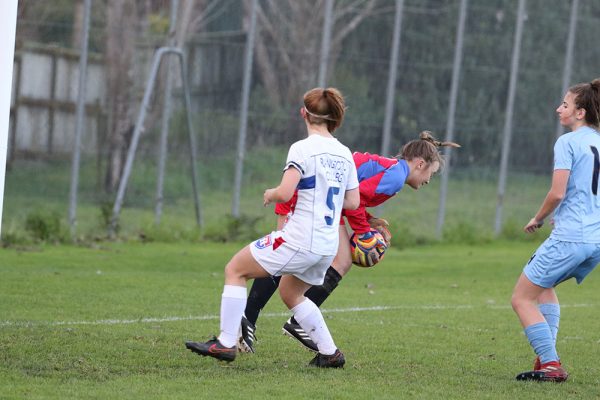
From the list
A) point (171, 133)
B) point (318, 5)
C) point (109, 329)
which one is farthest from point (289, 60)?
point (109, 329)

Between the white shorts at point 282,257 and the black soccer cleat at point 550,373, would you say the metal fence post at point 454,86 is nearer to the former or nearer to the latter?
the black soccer cleat at point 550,373

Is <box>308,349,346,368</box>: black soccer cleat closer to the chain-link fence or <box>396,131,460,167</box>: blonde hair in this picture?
<box>396,131,460,167</box>: blonde hair

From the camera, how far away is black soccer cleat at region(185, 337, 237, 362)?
6804mm

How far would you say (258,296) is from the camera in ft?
25.7

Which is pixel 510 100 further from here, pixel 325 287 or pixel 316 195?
pixel 316 195

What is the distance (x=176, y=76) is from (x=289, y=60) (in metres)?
1.84

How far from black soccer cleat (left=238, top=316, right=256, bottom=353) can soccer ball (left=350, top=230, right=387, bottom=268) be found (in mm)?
829

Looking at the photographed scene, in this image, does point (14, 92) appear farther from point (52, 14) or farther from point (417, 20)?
point (417, 20)

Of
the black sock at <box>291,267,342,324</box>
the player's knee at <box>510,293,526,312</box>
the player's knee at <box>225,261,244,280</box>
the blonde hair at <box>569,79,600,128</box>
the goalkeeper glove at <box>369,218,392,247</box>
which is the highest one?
the blonde hair at <box>569,79,600,128</box>

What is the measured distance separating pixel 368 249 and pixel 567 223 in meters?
1.31

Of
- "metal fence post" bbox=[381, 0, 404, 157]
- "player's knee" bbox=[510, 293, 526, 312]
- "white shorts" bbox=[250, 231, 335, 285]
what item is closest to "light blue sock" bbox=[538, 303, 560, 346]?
"player's knee" bbox=[510, 293, 526, 312]

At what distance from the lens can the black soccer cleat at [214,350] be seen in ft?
22.3

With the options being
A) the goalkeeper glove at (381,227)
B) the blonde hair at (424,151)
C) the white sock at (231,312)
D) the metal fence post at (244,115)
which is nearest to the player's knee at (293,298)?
the white sock at (231,312)

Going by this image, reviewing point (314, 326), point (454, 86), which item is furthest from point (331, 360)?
point (454, 86)
